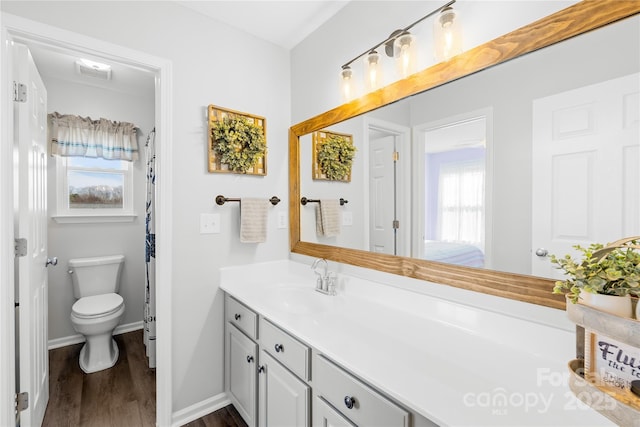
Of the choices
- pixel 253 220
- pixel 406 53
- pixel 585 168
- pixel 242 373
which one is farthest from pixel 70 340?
pixel 585 168

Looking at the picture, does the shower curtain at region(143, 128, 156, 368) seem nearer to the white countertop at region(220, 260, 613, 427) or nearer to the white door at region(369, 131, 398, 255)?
the white countertop at region(220, 260, 613, 427)

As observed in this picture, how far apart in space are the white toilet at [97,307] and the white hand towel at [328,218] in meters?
1.87

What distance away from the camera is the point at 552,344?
0.93 metres

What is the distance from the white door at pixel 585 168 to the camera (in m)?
0.81

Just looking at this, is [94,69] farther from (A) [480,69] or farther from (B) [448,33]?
(A) [480,69]

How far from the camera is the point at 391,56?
147 centimetres

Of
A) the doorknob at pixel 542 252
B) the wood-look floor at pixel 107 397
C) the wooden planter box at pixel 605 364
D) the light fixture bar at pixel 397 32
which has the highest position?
the light fixture bar at pixel 397 32

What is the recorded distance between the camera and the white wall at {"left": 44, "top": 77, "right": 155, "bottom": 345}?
8.73ft

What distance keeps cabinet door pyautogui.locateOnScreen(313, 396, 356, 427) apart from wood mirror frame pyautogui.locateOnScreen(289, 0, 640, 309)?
64 cm

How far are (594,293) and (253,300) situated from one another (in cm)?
135

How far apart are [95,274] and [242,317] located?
6.24 ft

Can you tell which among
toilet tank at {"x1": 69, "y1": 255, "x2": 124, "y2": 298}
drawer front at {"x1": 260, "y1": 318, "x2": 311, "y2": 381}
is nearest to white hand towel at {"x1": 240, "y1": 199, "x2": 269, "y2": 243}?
drawer front at {"x1": 260, "y1": 318, "x2": 311, "y2": 381}

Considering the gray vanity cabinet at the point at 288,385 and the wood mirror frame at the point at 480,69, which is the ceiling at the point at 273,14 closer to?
the wood mirror frame at the point at 480,69

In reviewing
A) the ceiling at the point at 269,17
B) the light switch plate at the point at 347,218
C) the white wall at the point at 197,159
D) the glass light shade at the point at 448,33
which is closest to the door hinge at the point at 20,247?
the white wall at the point at 197,159
